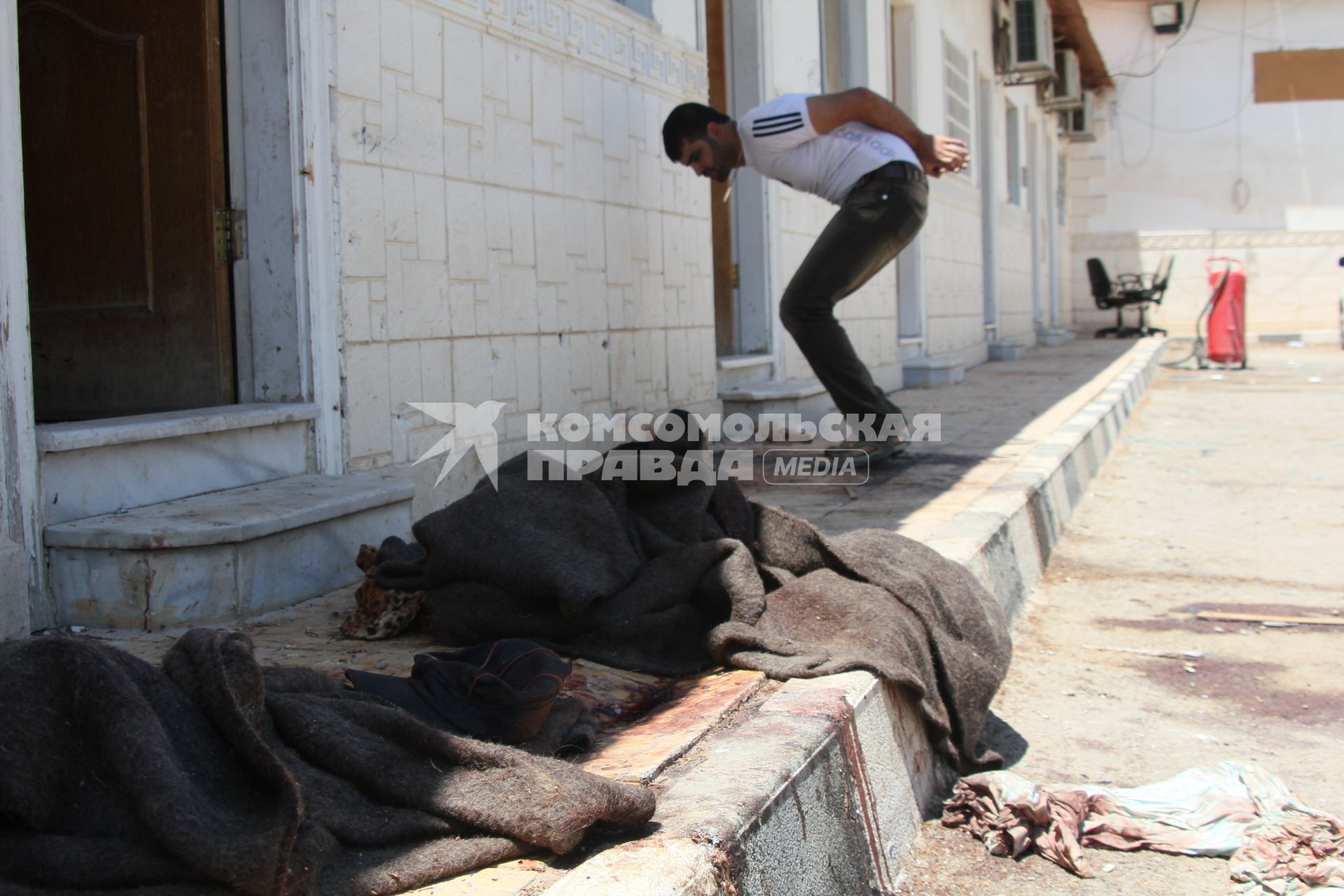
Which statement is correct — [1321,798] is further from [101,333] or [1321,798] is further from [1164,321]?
[1164,321]

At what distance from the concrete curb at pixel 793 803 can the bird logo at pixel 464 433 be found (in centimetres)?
189

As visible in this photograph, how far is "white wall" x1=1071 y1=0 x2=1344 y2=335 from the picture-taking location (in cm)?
2328

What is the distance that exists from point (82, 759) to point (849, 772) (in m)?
1.29

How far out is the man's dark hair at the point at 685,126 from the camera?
521 cm

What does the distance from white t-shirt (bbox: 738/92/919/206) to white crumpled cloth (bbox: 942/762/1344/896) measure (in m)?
3.31

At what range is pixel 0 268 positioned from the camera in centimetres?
267

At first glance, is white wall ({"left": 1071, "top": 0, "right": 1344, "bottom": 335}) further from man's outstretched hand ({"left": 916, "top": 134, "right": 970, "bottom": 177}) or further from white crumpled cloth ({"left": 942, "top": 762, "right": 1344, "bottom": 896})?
white crumpled cloth ({"left": 942, "top": 762, "right": 1344, "bottom": 896})

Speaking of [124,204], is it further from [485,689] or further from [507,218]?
[485,689]

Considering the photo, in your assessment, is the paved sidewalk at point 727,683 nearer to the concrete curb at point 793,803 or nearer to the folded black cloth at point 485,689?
the concrete curb at point 793,803

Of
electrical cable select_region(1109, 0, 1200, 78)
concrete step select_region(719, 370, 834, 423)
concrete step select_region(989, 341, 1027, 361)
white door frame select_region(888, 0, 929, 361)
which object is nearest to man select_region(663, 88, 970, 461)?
concrete step select_region(719, 370, 834, 423)

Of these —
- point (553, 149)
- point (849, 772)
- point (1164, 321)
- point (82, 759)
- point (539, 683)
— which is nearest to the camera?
point (82, 759)

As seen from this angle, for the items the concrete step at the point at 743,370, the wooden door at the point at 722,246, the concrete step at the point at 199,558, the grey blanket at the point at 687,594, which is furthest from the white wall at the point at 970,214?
the concrete step at the point at 199,558

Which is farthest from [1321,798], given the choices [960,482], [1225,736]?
[960,482]

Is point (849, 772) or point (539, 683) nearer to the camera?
point (539, 683)
